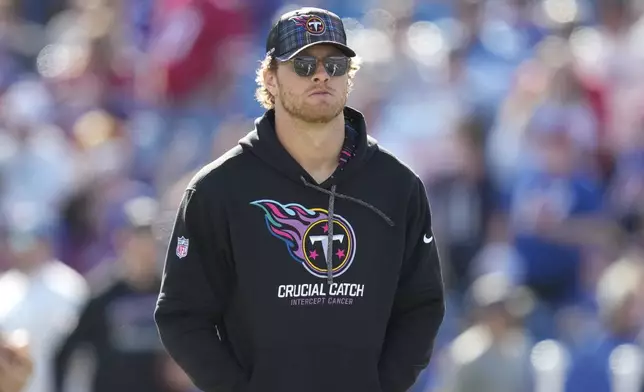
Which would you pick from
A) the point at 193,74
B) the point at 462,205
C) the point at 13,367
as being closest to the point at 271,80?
the point at 13,367

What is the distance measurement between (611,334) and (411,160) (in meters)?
2.43

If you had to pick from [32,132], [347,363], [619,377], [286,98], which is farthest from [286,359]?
[32,132]

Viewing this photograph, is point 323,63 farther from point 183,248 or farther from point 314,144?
point 183,248

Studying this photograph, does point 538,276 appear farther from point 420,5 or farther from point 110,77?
point 110,77

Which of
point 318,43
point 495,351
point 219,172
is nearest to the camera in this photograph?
point 318,43

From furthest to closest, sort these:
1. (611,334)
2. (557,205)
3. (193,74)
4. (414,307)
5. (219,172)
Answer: (193,74) → (557,205) → (611,334) → (414,307) → (219,172)

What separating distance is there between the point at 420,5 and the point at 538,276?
3523 mm

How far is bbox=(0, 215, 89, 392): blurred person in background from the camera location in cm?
1041

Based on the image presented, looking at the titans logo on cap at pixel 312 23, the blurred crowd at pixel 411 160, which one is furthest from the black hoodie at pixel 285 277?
the blurred crowd at pixel 411 160

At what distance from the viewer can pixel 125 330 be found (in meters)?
10.2

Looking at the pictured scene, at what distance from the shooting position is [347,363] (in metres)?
5.18

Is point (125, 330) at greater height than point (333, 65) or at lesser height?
lesser

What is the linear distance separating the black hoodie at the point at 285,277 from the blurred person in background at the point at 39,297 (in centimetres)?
516

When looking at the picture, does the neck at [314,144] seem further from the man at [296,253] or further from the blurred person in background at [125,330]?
the blurred person in background at [125,330]
